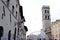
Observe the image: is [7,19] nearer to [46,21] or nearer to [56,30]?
[56,30]

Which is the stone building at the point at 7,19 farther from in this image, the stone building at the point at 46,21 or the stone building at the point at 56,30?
the stone building at the point at 46,21

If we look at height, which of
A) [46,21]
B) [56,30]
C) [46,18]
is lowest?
[56,30]

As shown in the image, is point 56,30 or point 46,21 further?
point 46,21

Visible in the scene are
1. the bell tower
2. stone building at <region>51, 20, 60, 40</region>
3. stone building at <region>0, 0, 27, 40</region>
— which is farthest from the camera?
the bell tower

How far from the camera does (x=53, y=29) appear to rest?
133500 millimetres

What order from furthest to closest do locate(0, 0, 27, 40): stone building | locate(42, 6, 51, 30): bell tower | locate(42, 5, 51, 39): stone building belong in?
locate(42, 6, 51, 30): bell tower → locate(42, 5, 51, 39): stone building → locate(0, 0, 27, 40): stone building

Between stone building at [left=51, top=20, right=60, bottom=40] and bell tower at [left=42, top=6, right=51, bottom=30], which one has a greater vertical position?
bell tower at [left=42, top=6, right=51, bottom=30]

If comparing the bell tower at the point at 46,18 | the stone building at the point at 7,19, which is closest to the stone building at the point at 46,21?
the bell tower at the point at 46,18

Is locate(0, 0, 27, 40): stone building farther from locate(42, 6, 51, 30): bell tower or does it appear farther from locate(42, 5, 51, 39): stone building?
locate(42, 6, 51, 30): bell tower

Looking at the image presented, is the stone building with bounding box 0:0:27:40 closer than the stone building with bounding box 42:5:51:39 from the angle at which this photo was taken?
Yes

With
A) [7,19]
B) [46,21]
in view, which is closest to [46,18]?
[46,21]

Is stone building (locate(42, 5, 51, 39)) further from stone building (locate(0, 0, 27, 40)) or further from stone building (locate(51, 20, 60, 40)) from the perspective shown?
stone building (locate(0, 0, 27, 40))

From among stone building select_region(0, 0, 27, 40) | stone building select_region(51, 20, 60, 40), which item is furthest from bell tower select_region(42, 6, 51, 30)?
stone building select_region(0, 0, 27, 40)

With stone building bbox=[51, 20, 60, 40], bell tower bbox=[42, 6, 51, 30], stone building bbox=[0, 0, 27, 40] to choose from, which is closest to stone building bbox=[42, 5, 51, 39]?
bell tower bbox=[42, 6, 51, 30]
